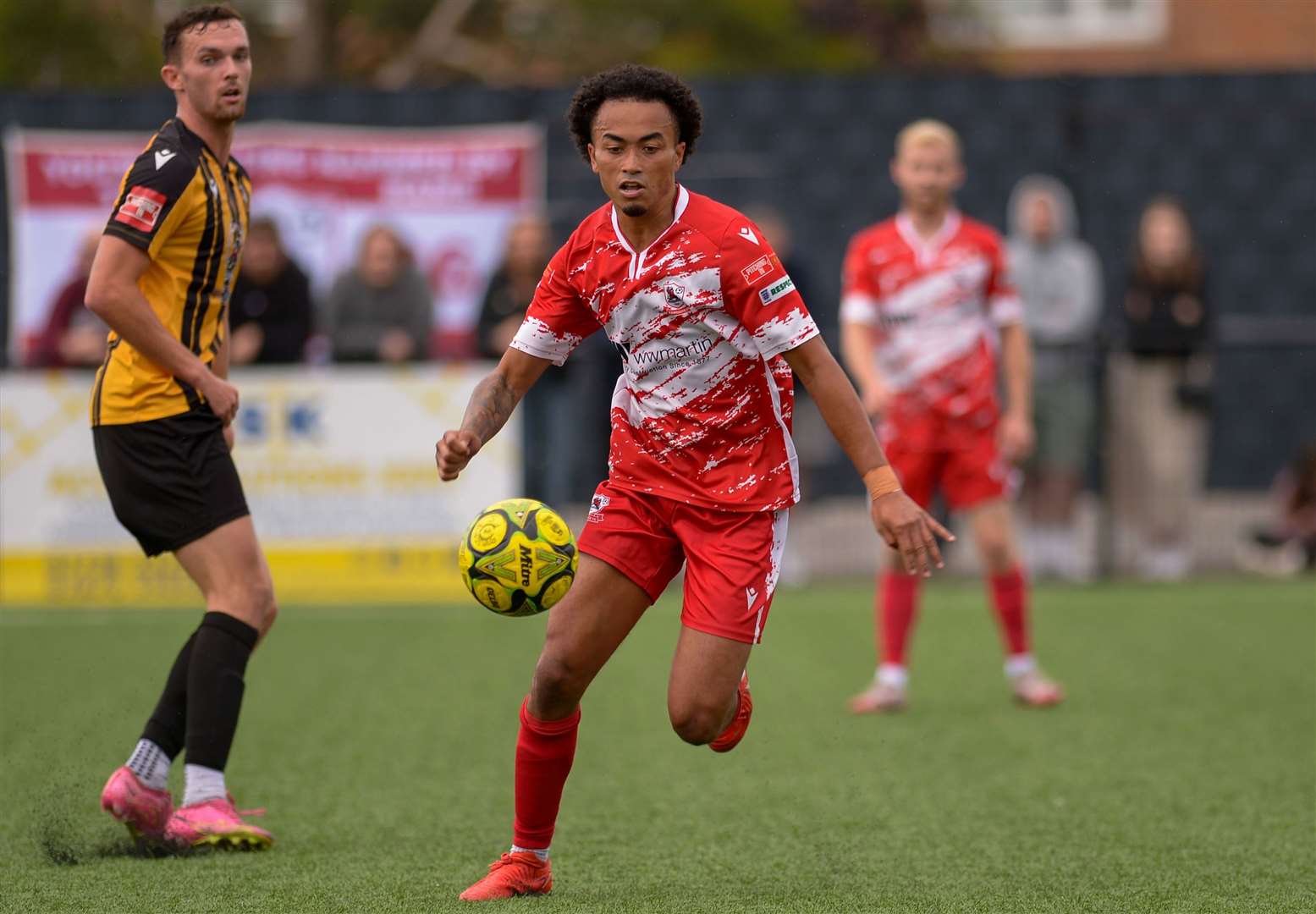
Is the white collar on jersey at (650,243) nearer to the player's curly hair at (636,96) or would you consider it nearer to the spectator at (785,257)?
the player's curly hair at (636,96)

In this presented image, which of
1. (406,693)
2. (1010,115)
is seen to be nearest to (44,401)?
(406,693)

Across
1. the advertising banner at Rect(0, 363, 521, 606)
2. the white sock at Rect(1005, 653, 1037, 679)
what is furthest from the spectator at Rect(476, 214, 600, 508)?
the white sock at Rect(1005, 653, 1037, 679)

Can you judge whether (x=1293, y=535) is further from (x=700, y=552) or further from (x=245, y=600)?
(x=245, y=600)

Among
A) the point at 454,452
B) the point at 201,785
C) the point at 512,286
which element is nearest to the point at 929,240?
the point at 454,452

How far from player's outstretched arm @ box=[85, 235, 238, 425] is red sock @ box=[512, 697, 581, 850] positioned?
1393 millimetres

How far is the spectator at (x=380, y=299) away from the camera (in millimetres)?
12141

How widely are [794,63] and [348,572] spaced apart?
2270cm

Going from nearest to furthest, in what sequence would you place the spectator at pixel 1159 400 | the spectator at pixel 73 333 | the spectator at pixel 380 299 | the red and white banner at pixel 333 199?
the spectator at pixel 73 333 → the spectator at pixel 380 299 → the spectator at pixel 1159 400 → the red and white banner at pixel 333 199

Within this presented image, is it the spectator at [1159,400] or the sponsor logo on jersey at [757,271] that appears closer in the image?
the sponsor logo on jersey at [757,271]

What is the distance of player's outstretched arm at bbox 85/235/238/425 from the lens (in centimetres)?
508

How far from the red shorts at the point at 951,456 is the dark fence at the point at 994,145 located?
823 centimetres

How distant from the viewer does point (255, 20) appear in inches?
1150

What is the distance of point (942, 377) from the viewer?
7.96 metres

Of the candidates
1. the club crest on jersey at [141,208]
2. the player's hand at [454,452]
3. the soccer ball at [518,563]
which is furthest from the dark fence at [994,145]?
the player's hand at [454,452]
